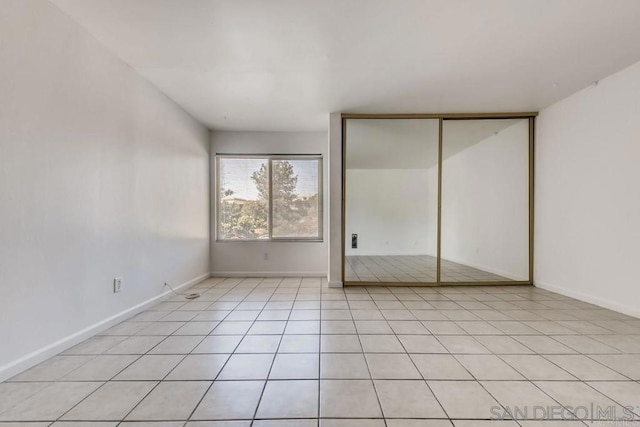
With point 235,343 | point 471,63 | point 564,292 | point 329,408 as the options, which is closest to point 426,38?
point 471,63

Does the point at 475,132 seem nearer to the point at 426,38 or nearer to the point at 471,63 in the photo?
the point at 471,63

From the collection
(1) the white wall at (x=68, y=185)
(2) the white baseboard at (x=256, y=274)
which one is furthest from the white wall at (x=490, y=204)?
(1) the white wall at (x=68, y=185)

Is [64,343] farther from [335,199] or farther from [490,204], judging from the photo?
[490,204]

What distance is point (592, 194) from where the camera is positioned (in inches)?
126

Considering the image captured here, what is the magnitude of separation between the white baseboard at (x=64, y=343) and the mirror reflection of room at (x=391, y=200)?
2693 mm

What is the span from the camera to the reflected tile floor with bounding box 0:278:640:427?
1.41m

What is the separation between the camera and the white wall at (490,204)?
421cm

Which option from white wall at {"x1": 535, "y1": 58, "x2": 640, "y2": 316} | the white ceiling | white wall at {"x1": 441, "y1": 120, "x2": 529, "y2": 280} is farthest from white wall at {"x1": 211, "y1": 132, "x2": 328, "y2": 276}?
white wall at {"x1": 535, "y1": 58, "x2": 640, "y2": 316}

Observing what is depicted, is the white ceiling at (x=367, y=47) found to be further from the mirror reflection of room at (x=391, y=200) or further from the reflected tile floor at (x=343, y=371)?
the reflected tile floor at (x=343, y=371)

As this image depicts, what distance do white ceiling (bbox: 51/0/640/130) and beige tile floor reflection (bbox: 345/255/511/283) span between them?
2.44 metres

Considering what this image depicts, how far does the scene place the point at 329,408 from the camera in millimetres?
1457

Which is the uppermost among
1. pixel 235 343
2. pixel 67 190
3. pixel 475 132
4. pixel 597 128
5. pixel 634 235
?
pixel 475 132

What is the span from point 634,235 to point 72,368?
4.96m

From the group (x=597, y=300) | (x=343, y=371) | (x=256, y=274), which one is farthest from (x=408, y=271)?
(x=343, y=371)
